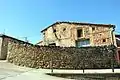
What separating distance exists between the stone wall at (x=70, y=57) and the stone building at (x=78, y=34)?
8234 mm

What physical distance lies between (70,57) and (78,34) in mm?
12289

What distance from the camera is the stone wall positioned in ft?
56.1

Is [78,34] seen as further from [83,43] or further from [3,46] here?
[3,46]

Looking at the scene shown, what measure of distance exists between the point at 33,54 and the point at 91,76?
693cm

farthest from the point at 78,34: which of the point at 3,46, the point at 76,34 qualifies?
the point at 3,46

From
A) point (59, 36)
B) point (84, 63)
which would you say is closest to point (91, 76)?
point (84, 63)

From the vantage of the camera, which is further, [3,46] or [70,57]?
[3,46]

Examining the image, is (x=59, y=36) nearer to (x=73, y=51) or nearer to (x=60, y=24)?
(x=60, y=24)

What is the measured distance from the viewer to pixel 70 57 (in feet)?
56.8

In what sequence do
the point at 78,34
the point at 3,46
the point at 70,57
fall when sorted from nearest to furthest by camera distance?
the point at 70,57, the point at 3,46, the point at 78,34

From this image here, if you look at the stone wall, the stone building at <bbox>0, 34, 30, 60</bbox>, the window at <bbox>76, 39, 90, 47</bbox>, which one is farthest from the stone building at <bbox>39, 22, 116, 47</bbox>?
the stone building at <bbox>0, 34, 30, 60</bbox>

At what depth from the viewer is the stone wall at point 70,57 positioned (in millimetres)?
17109

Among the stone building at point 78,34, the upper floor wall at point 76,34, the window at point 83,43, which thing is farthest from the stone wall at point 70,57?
the window at point 83,43

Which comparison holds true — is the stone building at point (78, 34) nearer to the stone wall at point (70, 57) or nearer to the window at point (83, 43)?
the window at point (83, 43)
